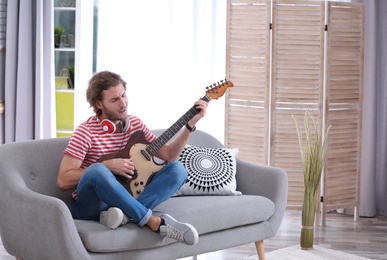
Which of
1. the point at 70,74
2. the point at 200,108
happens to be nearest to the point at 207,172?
the point at 200,108

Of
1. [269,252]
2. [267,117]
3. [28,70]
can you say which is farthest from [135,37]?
[269,252]

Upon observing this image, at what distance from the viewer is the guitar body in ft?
11.5

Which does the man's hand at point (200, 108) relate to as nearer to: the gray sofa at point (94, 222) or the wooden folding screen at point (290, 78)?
the gray sofa at point (94, 222)

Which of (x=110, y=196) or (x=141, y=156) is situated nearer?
(x=110, y=196)

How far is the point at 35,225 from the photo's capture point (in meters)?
3.19

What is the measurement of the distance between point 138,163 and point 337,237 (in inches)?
71.8

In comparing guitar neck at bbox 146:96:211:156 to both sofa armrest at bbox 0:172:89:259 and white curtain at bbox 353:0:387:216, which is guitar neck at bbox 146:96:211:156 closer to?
sofa armrest at bbox 0:172:89:259

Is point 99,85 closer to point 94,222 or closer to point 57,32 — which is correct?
point 94,222

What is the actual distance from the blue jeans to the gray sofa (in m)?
0.08

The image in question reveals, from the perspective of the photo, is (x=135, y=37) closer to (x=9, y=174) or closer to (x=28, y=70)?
(x=28, y=70)

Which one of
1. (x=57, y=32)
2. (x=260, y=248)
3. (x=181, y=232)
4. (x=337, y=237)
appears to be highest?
(x=57, y=32)

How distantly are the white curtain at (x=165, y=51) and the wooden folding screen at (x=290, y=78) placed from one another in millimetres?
558

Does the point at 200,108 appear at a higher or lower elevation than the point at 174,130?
higher

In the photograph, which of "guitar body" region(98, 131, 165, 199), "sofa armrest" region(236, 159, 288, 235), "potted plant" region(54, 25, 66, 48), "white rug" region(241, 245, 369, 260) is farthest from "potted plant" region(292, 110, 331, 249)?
"potted plant" region(54, 25, 66, 48)
